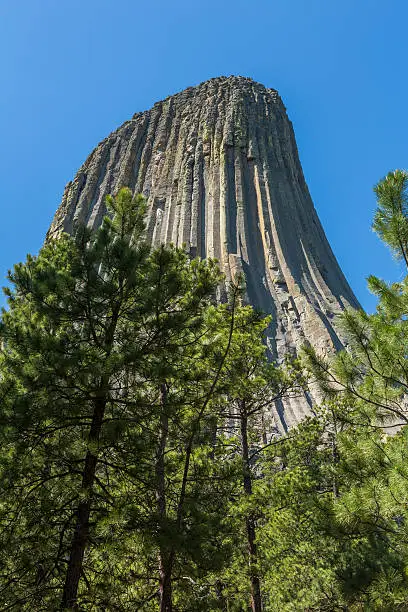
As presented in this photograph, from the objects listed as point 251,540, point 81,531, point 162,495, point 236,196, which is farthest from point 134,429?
point 236,196

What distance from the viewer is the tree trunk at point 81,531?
4027 millimetres

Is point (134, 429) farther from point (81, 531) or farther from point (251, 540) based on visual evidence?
point (251, 540)

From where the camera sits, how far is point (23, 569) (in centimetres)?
418

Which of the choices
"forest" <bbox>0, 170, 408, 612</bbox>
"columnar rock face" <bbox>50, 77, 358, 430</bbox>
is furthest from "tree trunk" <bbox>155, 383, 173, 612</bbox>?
"columnar rock face" <bbox>50, 77, 358, 430</bbox>

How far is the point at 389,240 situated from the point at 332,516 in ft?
10.5

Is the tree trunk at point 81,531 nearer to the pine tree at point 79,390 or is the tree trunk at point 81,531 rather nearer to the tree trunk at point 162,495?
the pine tree at point 79,390

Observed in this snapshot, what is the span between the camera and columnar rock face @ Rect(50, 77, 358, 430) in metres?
33.3

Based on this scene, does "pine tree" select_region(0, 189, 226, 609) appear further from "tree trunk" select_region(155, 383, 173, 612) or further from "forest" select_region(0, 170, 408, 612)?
"tree trunk" select_region(155, 383, 173, 612)

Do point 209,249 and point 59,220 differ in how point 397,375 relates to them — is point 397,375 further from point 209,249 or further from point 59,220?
point 59,220

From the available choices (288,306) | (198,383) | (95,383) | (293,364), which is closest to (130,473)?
(95,383)

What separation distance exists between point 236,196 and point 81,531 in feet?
131

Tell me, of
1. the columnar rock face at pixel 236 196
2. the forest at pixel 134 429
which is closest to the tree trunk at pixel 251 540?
the forest at pixel 134 429

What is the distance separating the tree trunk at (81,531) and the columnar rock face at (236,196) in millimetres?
20606

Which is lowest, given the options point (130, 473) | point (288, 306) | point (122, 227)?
point (130, 473)
